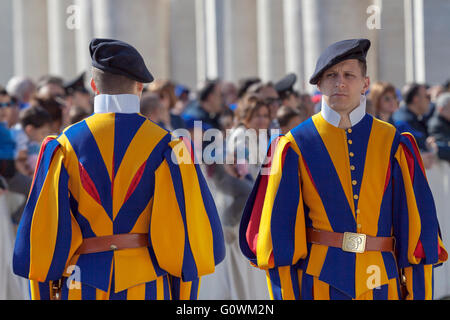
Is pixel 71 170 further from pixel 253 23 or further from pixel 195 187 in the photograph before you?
pixel 253 23

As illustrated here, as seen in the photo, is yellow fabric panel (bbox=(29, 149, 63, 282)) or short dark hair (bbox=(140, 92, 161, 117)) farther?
short dark hair (bbox=(140, 92, 161, 117))

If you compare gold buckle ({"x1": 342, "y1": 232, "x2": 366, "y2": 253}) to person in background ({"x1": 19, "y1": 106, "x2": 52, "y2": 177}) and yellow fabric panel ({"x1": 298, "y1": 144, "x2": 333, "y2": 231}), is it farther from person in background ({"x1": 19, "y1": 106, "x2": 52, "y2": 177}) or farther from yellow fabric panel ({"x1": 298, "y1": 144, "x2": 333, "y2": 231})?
person in background ({"x1": 19, "y1": 106, "x2": 52, "y2": 177})

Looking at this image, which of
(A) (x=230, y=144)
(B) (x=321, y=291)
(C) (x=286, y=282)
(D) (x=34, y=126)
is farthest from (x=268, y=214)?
(D) (x=34, y=126)

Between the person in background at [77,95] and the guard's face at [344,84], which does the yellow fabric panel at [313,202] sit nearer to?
the guard's face at [344,84]

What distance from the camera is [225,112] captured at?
9.80 m

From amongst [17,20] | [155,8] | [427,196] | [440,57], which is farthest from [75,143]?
[17,20]

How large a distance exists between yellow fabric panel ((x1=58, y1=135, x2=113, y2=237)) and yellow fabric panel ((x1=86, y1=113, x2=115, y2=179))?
13cm

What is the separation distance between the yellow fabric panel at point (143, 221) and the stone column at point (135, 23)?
7654 millimetres

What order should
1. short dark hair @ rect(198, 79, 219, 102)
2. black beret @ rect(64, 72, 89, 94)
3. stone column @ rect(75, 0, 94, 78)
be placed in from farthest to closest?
stone column @ rect(75, 0, 94, 78), short dark hair @ rect(198, 79, 219, 102), black beret @ rect(64, 72, 89, 94)

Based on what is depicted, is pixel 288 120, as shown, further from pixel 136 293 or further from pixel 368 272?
pixel 136 293

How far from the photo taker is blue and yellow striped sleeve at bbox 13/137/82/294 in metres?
3.80

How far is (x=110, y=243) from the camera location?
383 cm

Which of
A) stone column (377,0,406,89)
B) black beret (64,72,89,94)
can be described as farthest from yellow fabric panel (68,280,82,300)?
stone column (377,0,406,89)

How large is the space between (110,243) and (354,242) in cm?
110
